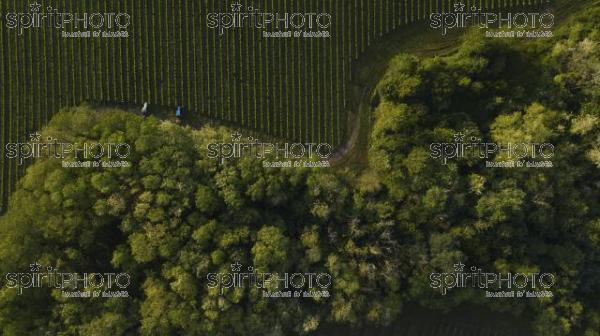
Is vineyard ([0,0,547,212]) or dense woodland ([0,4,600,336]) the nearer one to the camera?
dense woodland ([0,4,600,336])

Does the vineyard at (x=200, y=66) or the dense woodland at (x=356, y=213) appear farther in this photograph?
the vineyard at (x=200, y=66)

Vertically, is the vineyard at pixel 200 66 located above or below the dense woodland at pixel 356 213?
above

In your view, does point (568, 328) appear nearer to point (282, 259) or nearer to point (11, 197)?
point (282, 259)

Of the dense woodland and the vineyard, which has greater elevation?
the vineyard

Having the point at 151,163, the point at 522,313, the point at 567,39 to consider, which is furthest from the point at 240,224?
the point at 567,39

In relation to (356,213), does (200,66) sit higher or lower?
higher
